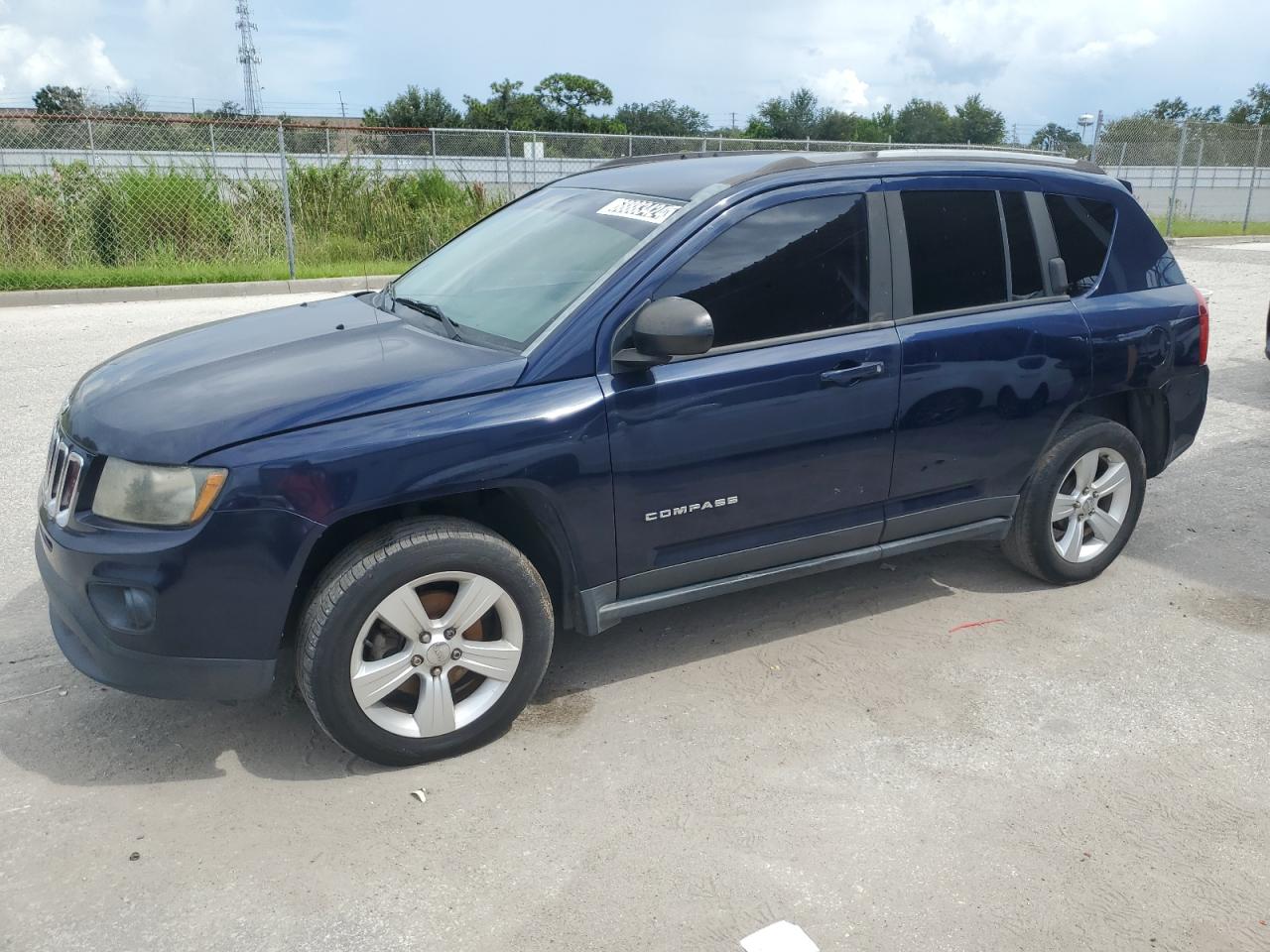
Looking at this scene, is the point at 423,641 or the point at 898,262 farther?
→ the point at 898,262

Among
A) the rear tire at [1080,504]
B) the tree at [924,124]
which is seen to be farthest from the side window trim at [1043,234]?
the tree at [924,124]

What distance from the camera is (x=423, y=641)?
328 centimetres

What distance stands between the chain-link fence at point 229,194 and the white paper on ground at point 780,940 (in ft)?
39.9

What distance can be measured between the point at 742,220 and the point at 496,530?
1395mm

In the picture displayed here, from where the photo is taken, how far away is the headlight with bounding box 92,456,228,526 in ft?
9.78

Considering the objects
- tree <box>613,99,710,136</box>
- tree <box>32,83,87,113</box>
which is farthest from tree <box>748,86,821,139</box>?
tree <box>32,83,87,113</box>

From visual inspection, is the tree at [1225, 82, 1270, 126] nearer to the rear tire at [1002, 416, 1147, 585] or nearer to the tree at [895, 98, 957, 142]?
the tree at [895, 98, 957, 142]

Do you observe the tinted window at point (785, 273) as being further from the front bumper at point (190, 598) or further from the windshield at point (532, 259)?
the front bumper at point (190, 598)

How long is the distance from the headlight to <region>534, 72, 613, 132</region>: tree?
84.3 meters

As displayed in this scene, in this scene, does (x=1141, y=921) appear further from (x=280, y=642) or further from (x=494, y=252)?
(x=494, y=252)

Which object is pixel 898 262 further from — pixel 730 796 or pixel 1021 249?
pixel 730 796

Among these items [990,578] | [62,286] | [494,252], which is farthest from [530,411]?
[62,286]

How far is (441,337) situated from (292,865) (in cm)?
180

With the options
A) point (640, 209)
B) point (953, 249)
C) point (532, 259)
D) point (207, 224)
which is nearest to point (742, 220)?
point (640, 209)
